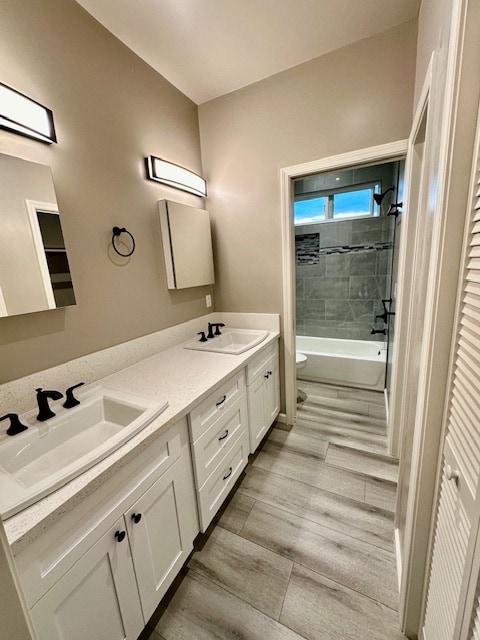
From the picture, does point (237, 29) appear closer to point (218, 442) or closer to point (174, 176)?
point (174, 176)

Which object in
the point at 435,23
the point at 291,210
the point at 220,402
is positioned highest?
the point at 435,23

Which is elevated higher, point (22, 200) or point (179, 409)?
point (22, 200)

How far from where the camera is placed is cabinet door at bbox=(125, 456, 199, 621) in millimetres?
A: 952

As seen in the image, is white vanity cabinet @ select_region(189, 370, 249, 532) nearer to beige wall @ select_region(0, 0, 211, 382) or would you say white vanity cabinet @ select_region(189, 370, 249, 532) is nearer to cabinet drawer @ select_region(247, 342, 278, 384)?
cabinet drawer @ select_region(247, 342, 278, 384)

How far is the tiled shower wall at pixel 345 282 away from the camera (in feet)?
10.7

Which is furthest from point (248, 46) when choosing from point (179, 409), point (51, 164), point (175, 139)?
point (179, 409)

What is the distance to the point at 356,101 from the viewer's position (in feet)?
5.49

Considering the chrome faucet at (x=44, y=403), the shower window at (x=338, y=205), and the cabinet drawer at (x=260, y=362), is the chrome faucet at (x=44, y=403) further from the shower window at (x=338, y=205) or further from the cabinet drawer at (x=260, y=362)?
the shower window at (x=338, y=205)

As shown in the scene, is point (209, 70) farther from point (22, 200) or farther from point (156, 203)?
point (22, 200)

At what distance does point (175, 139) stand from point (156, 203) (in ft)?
1.83

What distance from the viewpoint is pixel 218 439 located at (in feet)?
4.70

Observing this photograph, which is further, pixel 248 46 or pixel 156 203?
pixel 156 203

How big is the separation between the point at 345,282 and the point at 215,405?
2787 millimetres

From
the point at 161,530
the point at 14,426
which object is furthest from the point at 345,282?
the point at 14,426
